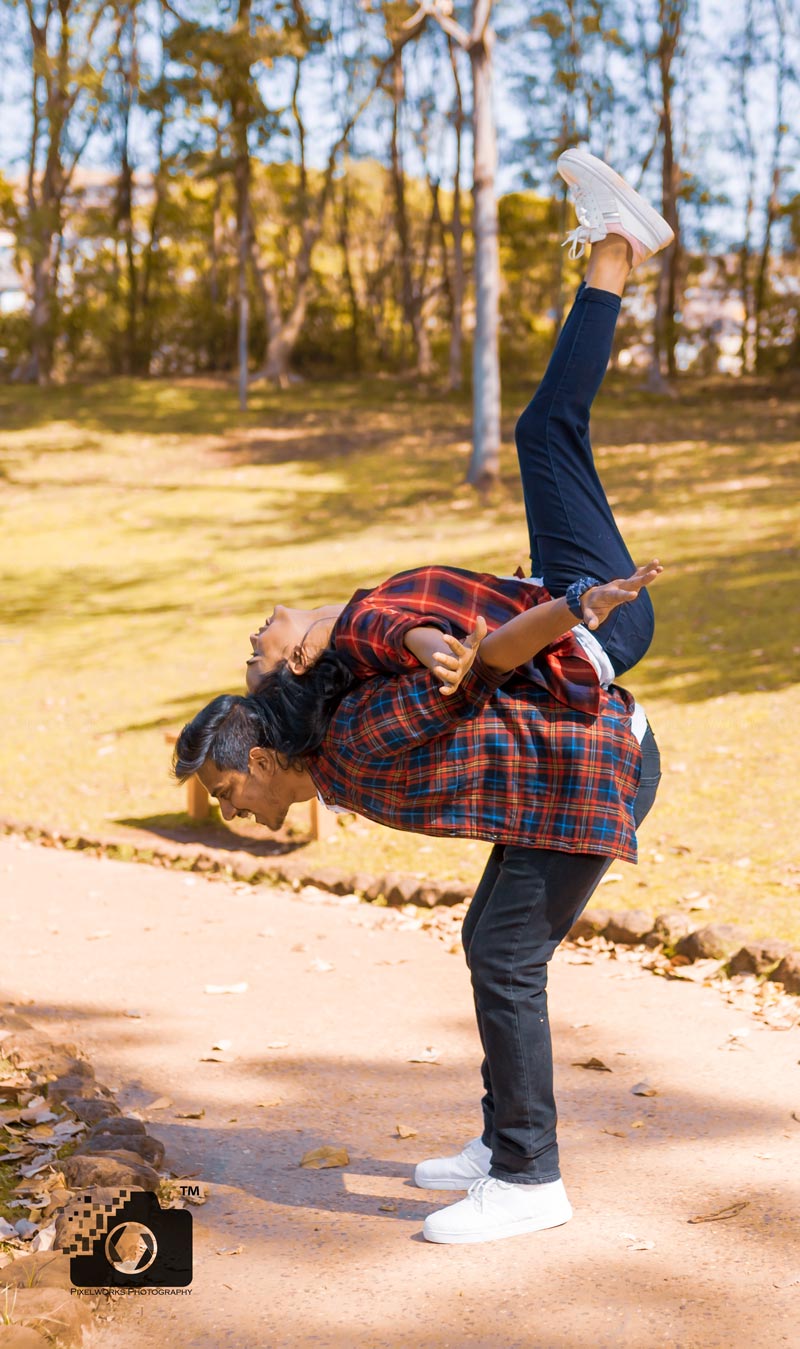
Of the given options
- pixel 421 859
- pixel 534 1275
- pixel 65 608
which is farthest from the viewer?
pixel 65 608

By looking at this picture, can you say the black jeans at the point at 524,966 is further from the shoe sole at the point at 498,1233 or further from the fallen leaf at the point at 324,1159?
the fallen leaf at the point at 324,1159

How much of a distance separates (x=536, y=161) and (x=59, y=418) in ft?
43.2

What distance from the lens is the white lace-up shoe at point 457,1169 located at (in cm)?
323

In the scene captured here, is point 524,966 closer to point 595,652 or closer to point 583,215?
point 595,652

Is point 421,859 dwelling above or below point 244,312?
below

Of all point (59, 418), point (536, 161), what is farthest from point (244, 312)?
point (536, 161)

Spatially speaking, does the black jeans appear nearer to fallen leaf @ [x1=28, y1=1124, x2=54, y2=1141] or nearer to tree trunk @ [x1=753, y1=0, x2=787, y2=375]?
fallen leaf @ [x1=28, y1=1124, x2=54, y2=1141]

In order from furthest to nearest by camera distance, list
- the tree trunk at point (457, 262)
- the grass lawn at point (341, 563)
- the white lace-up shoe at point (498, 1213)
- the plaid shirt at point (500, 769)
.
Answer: the tree trunk at point (457, 262) → the grass lawn at point (341, 563) → the white lace-up shoe at point (498, 1213) → the plaid shirt at point (500, 769)

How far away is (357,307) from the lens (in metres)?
34.2

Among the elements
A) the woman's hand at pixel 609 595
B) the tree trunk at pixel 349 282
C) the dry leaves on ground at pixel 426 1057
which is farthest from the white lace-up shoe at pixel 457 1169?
the tree trunk at pixel 349 282

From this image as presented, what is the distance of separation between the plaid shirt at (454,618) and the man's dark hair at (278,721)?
76mm

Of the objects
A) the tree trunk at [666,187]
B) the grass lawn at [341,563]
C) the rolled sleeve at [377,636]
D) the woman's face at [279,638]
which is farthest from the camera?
the tree trunk at [666,187]

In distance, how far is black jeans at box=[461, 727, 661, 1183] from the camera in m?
2.74

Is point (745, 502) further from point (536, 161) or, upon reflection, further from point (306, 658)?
point (536, 161)
